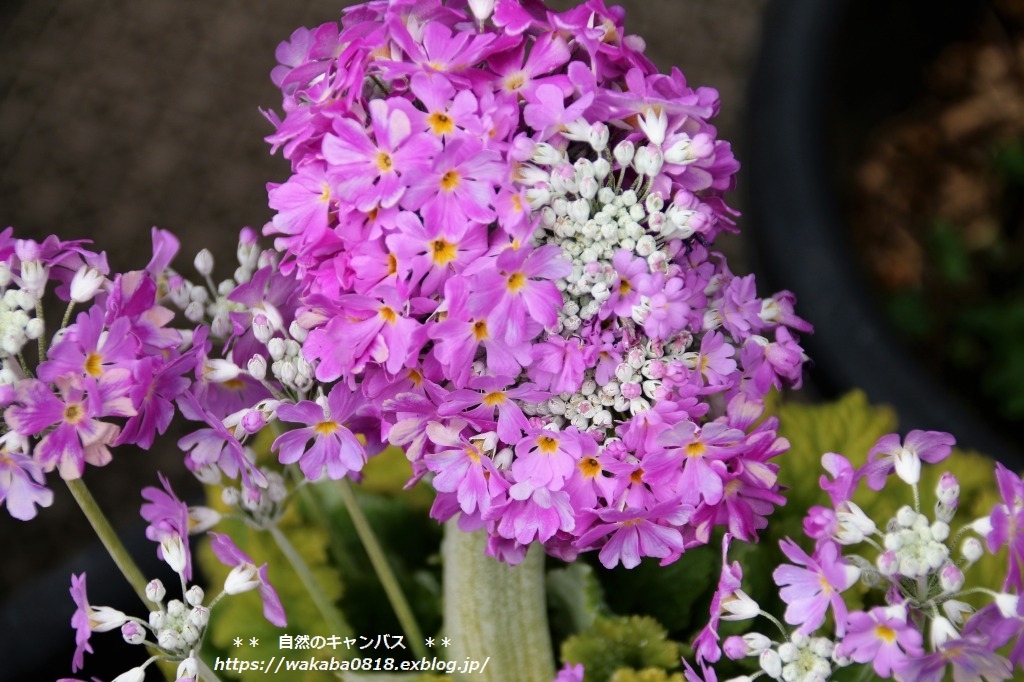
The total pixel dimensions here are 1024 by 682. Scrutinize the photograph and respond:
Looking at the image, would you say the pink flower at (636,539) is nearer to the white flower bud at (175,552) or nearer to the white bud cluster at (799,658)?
the white bud cluster at (799,658)

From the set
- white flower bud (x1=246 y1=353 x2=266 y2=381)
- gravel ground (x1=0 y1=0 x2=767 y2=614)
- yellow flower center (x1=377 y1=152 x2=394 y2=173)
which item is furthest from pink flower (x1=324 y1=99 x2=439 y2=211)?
gravel ground (x1=0 y1=0 x2=767 y2=614)

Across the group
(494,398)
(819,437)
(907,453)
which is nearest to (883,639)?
(907,453)

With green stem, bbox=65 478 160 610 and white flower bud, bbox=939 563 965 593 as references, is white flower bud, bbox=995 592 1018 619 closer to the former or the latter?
white flower bud, bbox=939 563 965 593

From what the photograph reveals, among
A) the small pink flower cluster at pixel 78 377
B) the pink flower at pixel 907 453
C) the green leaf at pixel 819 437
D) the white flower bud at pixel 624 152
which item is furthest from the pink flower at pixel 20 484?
the green leaf at pixel 819 437

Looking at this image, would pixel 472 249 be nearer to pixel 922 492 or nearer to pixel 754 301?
pixel 754 301

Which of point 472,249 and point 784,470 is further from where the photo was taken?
point 784,470

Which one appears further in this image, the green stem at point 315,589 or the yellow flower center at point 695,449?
the green stem at point 315,589

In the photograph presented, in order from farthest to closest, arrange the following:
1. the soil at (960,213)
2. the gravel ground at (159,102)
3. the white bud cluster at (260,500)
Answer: the gravel ground at (159,102) → the soil at (960,213) → the white bud cluster at (260,500)

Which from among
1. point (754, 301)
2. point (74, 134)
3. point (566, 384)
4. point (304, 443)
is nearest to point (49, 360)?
point (304, 443)
